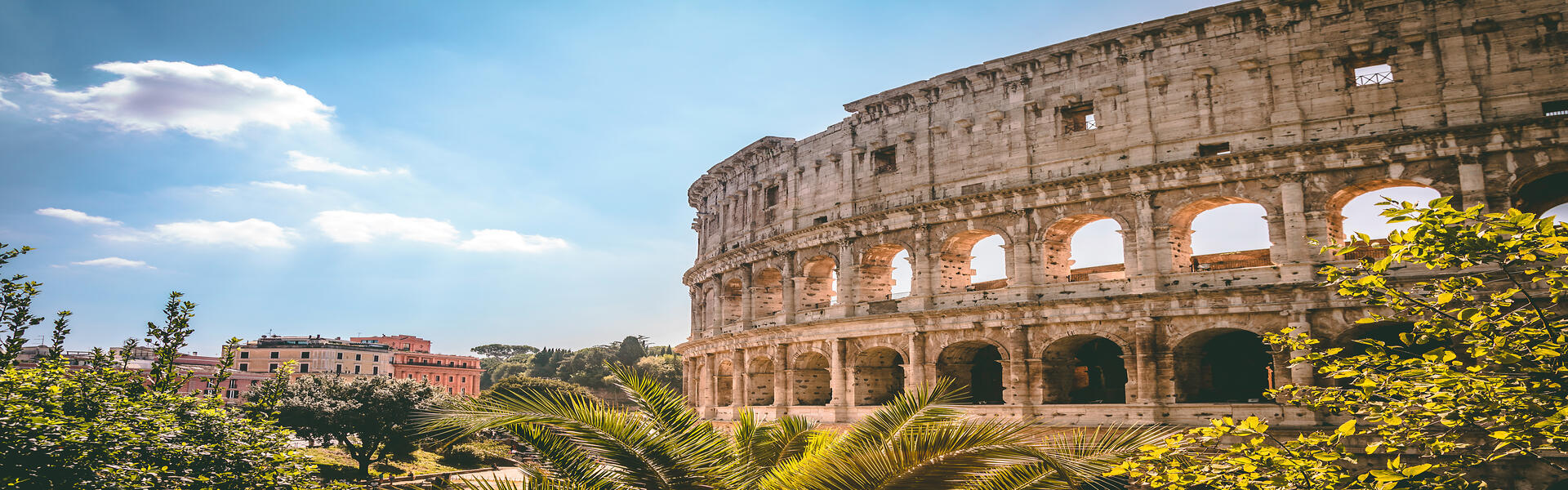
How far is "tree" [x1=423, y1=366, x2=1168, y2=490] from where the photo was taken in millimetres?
8938

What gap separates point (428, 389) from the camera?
171 ft

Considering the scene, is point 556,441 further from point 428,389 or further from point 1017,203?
point 428,389

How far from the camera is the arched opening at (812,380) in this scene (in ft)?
104

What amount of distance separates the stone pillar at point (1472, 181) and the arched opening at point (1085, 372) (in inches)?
331

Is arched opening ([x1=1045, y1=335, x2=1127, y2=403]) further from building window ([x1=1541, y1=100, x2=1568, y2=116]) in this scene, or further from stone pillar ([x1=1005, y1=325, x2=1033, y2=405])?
building window ([x1=1541, y1=100, x2=1568, y2=116])

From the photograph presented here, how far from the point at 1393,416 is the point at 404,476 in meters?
43.9

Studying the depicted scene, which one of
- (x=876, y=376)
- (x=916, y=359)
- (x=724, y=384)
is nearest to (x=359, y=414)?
(x=724, y=384)

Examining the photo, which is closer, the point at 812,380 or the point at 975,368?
the point at 975,368

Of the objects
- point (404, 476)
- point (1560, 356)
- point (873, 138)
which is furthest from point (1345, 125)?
point (404, 476)

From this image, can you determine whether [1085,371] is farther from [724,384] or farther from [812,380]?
[724,384]

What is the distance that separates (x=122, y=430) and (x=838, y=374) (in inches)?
783

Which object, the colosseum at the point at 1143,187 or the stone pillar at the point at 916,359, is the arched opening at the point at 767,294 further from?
the stone pillar at the point at 916,359

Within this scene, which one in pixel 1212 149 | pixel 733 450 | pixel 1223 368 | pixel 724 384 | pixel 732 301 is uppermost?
pixel 1212 149

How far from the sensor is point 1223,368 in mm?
25781
